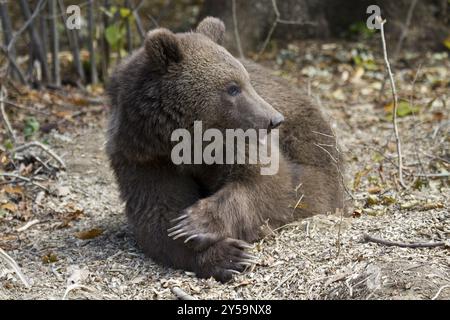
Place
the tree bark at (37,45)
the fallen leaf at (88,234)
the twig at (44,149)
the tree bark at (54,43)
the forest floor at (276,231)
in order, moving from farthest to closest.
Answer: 1. the tree bark at (54,43)
2. the tree bark at (37,45)
3. the twig at (44,149)
4. the fallen leaf at (88,234)
5. the forest floor at (276,231)

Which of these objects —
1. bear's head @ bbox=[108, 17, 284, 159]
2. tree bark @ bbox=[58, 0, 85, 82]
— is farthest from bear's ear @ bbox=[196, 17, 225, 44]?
tree bark @ bbox=[58, 0, 85, 82]

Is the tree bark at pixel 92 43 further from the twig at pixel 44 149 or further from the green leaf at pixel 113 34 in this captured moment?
the twig at pixel 44 149

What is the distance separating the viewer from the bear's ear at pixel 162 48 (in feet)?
19.9

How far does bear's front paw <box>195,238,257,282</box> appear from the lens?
5980 mm

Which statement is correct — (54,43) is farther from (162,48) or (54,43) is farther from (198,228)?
(198,228)

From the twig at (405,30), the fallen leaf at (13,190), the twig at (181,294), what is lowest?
the twig at (181,294)

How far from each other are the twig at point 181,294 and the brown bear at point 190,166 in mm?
386

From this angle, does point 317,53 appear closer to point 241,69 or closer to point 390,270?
point 241,69

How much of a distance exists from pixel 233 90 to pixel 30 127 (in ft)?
14.3

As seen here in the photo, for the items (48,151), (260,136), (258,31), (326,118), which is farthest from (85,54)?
(260,136)

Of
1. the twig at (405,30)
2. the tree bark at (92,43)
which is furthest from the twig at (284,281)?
the twig at (405,30)

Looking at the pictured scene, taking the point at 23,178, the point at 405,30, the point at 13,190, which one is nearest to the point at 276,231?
the point at 23,178

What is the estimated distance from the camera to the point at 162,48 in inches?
240

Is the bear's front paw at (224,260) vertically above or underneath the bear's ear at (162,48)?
underneath
